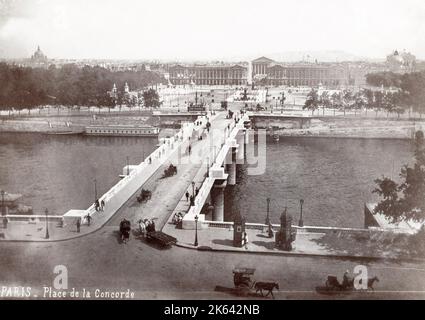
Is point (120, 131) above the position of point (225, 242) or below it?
above

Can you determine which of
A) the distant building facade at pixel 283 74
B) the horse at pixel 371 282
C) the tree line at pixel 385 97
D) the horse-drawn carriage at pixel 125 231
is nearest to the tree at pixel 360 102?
the tree line at pixel 385 97

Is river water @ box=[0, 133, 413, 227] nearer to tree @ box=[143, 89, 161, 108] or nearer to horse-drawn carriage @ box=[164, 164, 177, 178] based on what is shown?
horse-drawn carriage @ box=[164, 164, 177, 178]

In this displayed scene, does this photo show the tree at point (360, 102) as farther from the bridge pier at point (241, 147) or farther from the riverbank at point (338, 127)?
the bridge pier at point (241, 147)

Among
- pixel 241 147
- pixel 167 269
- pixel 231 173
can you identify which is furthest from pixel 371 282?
pixel 241 147

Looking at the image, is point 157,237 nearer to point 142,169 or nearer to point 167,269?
point 167,269

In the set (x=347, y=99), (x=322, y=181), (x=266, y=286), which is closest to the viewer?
(x=266, y=286)

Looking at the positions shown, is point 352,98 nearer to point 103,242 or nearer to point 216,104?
point 216,104

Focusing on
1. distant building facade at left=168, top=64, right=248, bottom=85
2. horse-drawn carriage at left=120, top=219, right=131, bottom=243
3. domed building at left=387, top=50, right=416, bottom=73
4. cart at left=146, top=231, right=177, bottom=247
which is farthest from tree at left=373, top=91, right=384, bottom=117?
distant building facade at left=168, top=64, right=248, bottom=85
